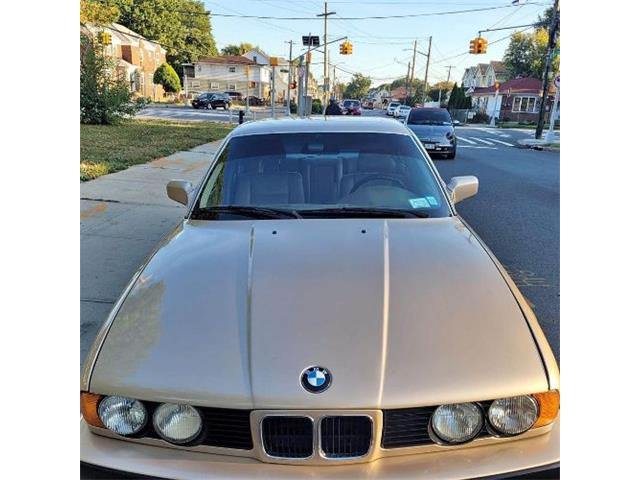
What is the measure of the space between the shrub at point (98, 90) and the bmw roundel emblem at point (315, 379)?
2012 cm

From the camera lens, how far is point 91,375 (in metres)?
1.88

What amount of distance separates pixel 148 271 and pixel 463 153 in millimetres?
16961

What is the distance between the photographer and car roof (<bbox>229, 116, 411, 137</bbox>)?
360cm

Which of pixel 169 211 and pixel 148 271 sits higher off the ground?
pixel 148 271

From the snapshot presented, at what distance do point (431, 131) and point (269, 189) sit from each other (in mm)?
13047

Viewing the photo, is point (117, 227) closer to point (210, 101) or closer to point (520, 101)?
point (210, 101)

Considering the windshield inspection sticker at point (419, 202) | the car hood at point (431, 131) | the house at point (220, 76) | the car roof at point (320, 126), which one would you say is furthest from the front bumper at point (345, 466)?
the house at point (220, 76)

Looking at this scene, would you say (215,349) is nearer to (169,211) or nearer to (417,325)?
(417,325)

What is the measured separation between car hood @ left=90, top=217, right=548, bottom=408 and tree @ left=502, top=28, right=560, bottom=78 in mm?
80872

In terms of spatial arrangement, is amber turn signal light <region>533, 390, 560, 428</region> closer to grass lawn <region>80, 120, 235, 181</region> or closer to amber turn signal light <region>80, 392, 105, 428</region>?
amber turn signal light <region>80, 392, 105, 428</region>

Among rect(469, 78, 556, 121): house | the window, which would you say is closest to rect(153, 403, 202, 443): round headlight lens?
rect(469, 78, 556, 121): house

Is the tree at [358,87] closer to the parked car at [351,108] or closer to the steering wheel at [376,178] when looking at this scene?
the parked car at [351,108]

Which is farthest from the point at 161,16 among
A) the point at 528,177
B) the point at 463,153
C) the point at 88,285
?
the point at 88,285

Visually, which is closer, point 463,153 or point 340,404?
point 340,404
